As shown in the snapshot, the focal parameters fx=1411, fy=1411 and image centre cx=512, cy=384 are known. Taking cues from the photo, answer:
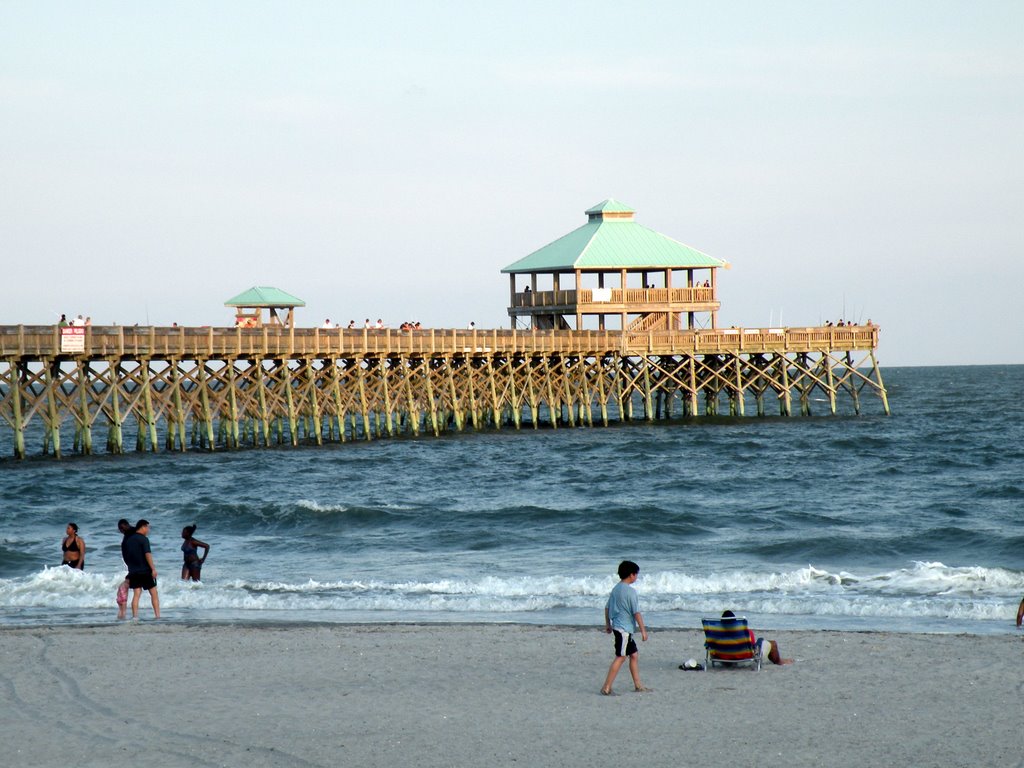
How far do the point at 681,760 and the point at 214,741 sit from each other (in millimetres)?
3629

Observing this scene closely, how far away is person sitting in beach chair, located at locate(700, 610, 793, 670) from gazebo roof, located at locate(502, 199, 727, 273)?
131 ft

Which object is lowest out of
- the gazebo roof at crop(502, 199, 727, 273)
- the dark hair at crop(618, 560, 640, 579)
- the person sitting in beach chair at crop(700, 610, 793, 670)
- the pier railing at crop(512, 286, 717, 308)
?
the person sitting in beach chair at crop(700, 610, 793, 670)

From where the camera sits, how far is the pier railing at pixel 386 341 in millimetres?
36000

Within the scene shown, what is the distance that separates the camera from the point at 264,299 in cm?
5009

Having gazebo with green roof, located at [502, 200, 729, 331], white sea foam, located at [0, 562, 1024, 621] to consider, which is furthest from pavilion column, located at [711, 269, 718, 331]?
white sea foam, located at [0, 562, 1024, 621]

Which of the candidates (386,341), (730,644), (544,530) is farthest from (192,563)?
(386,341)

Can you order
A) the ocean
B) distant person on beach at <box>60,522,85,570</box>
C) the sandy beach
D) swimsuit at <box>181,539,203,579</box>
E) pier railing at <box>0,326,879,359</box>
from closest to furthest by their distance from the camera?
the sandy beach
the ocean
distant person on beach at <box>60,522,85,570</box>
swimsuit at <box>181,539,203,579</box>
pier railing at <box>0,326,879,359</box>

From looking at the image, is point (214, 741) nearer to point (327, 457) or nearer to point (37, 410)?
point (37, 410)

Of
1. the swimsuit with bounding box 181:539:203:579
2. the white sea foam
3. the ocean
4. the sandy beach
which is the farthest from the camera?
the swimsuit with bounding box 181:539:203:579

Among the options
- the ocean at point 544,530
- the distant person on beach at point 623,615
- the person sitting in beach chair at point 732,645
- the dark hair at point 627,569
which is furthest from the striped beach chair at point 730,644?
the ocean at point 544,530

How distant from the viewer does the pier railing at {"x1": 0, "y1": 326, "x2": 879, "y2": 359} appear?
36000 mm

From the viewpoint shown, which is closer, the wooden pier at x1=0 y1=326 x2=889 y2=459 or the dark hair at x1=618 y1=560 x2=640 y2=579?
the dark hair at x1=618 y1=560 x2=640 y2=579

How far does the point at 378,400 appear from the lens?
4922 centimetres

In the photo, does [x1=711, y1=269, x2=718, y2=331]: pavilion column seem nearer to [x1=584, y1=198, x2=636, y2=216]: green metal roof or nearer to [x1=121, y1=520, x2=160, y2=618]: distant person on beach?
[x1=584, y1=198, x2=636, y2=216]: green metal roof
